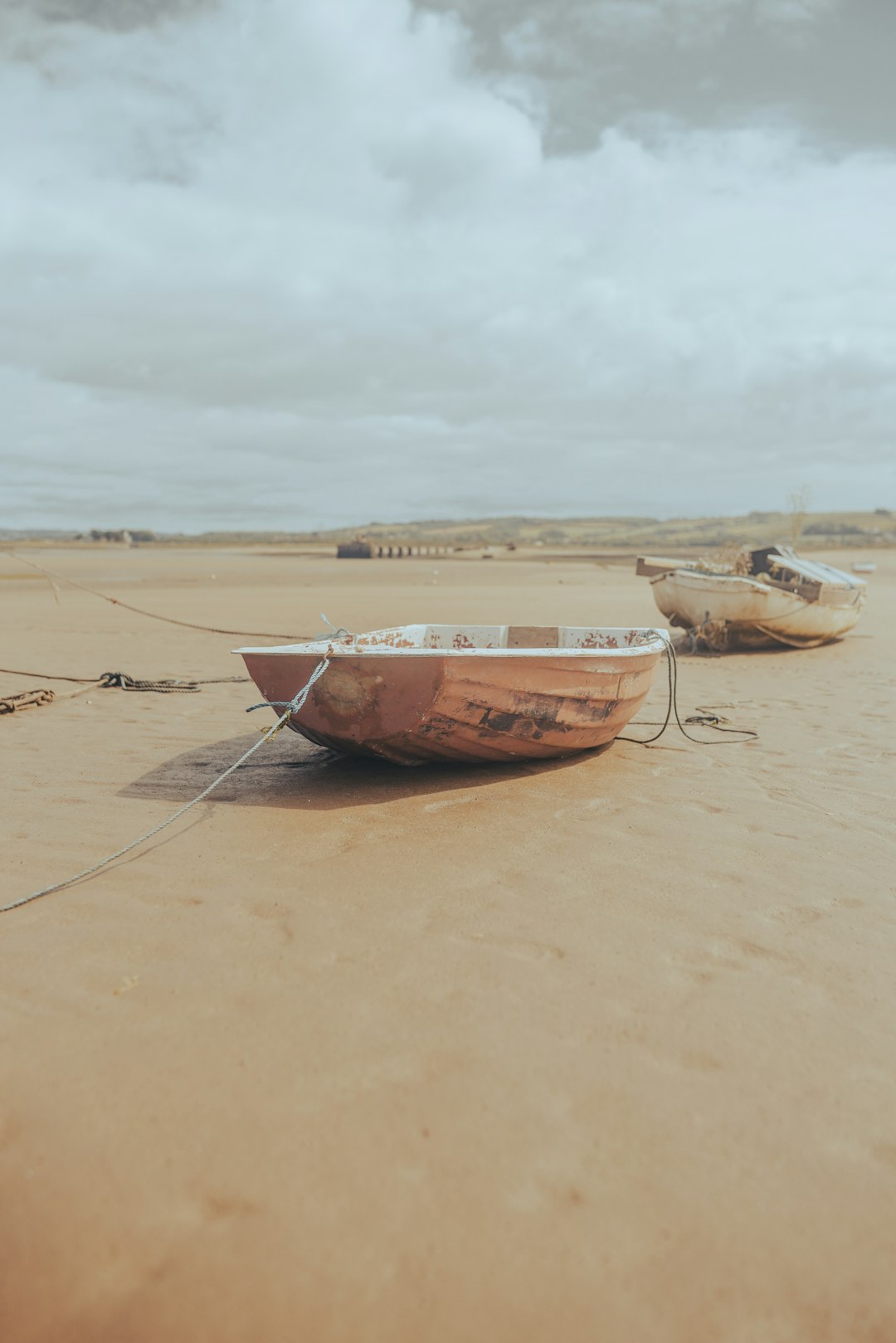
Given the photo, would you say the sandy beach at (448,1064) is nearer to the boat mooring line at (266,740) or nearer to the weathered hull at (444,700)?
the boat mooring line at (266,740)

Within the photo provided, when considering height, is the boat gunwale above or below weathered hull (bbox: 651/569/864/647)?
above

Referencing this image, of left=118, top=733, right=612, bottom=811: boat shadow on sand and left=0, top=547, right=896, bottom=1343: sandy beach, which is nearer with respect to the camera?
left=0, top=547, right=896, bottom=1343: sandy beach

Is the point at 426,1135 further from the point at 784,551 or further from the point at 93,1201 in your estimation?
the point at 784,551

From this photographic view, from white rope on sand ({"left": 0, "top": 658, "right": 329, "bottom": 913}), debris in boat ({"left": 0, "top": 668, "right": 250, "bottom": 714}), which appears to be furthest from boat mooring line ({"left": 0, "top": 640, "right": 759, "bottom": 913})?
debris in boat ({"left": 0, "top": 668, "right": 250, "bottom": 714})

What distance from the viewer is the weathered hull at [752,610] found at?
477 inches

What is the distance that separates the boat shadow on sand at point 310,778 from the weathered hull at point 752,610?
6750mm

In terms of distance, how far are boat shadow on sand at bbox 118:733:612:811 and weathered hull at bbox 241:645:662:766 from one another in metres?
0.19

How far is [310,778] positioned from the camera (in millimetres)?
5414

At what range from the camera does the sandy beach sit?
1.86 metres

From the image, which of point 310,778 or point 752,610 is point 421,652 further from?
point 752,610

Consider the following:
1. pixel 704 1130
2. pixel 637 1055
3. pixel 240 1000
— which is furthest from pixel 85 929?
pixel 704 1130

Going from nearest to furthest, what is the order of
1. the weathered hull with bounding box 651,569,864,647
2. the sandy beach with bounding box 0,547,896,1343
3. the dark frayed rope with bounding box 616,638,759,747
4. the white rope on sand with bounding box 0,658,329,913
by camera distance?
1. the sandy beach with bounding box 0,547,896,1343
2. the white rope on sand with bounding box 0,658,329,913
3. the dark frayed rope with bounding box 616,638,759,747
4. the weathered hull with bounding box 651,569,864,647

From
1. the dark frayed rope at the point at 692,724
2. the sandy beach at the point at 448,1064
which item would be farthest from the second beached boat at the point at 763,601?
the sandy beach at the point at 448,1064

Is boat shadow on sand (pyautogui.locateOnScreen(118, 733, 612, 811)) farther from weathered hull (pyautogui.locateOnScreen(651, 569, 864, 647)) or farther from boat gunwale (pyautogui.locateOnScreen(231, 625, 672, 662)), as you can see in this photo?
weathered hull (pyautogui.locateOnScreen(651, 569, 864, 647))
